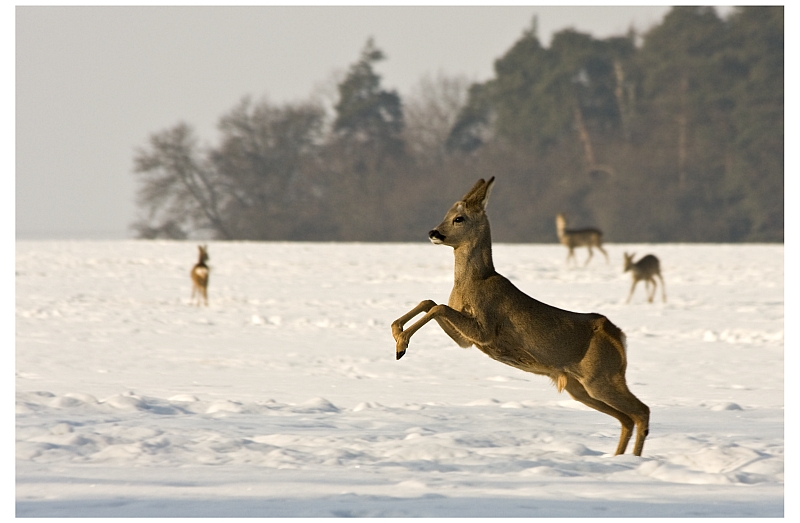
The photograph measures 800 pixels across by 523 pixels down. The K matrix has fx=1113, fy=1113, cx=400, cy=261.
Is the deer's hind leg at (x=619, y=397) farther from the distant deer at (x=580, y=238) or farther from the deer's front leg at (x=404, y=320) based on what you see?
the distant deer at (x=580, y=238)

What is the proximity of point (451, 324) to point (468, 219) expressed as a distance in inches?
21.3

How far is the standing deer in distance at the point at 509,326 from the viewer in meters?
5.47

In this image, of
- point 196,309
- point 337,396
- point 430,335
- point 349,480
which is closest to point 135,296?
point 196,309

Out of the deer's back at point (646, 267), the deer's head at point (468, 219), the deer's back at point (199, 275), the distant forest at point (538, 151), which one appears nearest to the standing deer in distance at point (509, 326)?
the deer's head at point (468, 219)

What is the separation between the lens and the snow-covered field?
6.28m

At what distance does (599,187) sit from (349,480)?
48.4m

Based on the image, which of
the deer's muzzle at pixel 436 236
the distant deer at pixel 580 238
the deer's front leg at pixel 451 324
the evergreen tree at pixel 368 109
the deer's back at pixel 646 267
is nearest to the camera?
the deer's front leg at pixel 451 324

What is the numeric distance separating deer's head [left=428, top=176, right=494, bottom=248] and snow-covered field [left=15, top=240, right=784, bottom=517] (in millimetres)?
1459

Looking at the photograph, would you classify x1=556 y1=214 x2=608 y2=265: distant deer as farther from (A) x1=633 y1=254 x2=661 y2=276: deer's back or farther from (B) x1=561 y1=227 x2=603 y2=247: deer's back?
(A) x1=633 y1=254 x2=661 y2=276: deer's back

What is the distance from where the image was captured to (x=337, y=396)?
1064 centimetres

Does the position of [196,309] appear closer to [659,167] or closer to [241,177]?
[659,167]

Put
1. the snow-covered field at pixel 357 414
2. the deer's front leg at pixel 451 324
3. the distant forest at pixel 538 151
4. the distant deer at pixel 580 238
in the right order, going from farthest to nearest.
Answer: the distant forest at pixel 538 151, the distant deer at pixel 580 238, the snow-covered field at pixel 357 414, the deer's front leg at pixel 451 324

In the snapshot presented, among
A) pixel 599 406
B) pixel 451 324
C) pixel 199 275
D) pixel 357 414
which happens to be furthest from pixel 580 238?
pixel 451 324

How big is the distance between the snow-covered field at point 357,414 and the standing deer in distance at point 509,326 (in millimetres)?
686
